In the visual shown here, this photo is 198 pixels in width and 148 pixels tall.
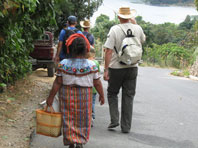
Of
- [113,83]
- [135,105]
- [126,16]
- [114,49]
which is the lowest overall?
[135,105]

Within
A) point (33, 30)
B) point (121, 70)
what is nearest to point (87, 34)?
point (33, 30)

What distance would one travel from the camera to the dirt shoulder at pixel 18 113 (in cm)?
525

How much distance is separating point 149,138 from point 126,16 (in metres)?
2.04

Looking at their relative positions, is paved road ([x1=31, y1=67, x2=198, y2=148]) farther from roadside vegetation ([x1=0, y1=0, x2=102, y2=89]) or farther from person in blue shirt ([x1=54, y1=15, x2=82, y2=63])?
roadside vegetation ([x1=0, y1=0, x2=102, y2=89])

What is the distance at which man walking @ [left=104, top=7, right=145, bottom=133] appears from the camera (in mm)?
6059

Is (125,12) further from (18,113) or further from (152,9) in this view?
(152,9)

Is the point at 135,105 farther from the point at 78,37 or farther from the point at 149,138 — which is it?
the point at 78,37

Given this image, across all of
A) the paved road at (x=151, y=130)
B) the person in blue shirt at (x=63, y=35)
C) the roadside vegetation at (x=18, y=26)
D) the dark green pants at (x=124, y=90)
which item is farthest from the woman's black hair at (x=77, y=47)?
the person in blue shirt at (x=63, y=35)

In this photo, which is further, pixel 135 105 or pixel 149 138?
pixel 135 105

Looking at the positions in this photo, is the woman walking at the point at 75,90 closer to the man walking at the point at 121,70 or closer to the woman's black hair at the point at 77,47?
the woman's black hair at the point at 77,47

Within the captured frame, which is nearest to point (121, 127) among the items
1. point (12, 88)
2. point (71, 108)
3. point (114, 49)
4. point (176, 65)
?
point (114, 49)

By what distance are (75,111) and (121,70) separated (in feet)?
5.98

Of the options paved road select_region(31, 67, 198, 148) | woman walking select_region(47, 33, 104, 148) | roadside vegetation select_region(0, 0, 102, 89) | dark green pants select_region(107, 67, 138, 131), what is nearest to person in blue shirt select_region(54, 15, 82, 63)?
roadside vegetation select_region(0, 0, 102, 89)

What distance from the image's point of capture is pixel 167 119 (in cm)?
751
